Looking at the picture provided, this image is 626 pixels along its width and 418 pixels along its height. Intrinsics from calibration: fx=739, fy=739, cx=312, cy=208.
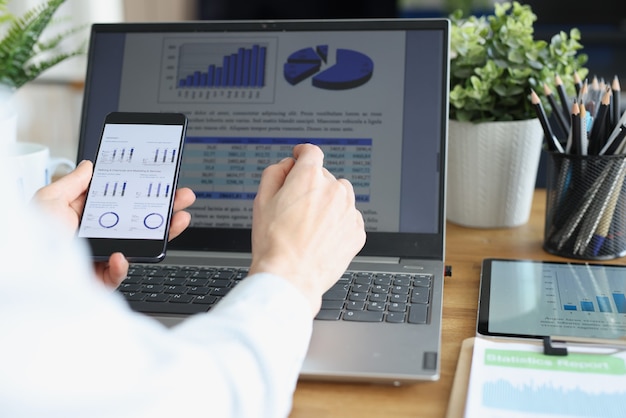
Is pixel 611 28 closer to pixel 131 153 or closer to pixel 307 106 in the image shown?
pixel 307 106

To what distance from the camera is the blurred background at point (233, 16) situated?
290 centimetres

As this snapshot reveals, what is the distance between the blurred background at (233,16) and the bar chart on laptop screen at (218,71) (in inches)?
75.4

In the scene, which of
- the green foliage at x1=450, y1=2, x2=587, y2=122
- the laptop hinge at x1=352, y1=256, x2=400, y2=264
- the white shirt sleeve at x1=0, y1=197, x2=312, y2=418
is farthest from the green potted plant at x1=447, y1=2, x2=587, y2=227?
the white shirt sleeve at x1=0, y1=197, x2=312, y2=418

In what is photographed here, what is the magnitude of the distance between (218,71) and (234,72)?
23mm

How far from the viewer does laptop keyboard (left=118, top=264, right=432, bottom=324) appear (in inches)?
29.0

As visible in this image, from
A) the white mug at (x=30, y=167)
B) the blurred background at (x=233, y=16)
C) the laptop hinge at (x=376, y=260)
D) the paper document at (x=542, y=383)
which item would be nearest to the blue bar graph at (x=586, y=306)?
the paper document at (x=542, y=383)

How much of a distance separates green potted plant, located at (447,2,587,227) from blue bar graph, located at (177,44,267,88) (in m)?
0.27

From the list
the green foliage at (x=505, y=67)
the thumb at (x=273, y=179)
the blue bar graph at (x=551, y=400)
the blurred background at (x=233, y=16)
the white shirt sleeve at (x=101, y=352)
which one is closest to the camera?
the white shirt sleeve at (x=101, y=352)

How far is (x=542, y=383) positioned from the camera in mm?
599

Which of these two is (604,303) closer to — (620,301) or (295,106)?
(620,301)

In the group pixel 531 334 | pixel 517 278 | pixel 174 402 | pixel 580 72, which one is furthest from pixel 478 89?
pixel 174 402

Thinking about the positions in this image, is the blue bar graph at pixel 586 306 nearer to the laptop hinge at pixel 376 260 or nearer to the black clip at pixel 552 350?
the black clip at pixel 552 350

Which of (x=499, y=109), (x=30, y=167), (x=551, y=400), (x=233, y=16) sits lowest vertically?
(x=551, y=400)

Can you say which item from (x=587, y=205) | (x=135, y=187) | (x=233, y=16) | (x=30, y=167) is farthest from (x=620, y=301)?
(x=233, y=16)
